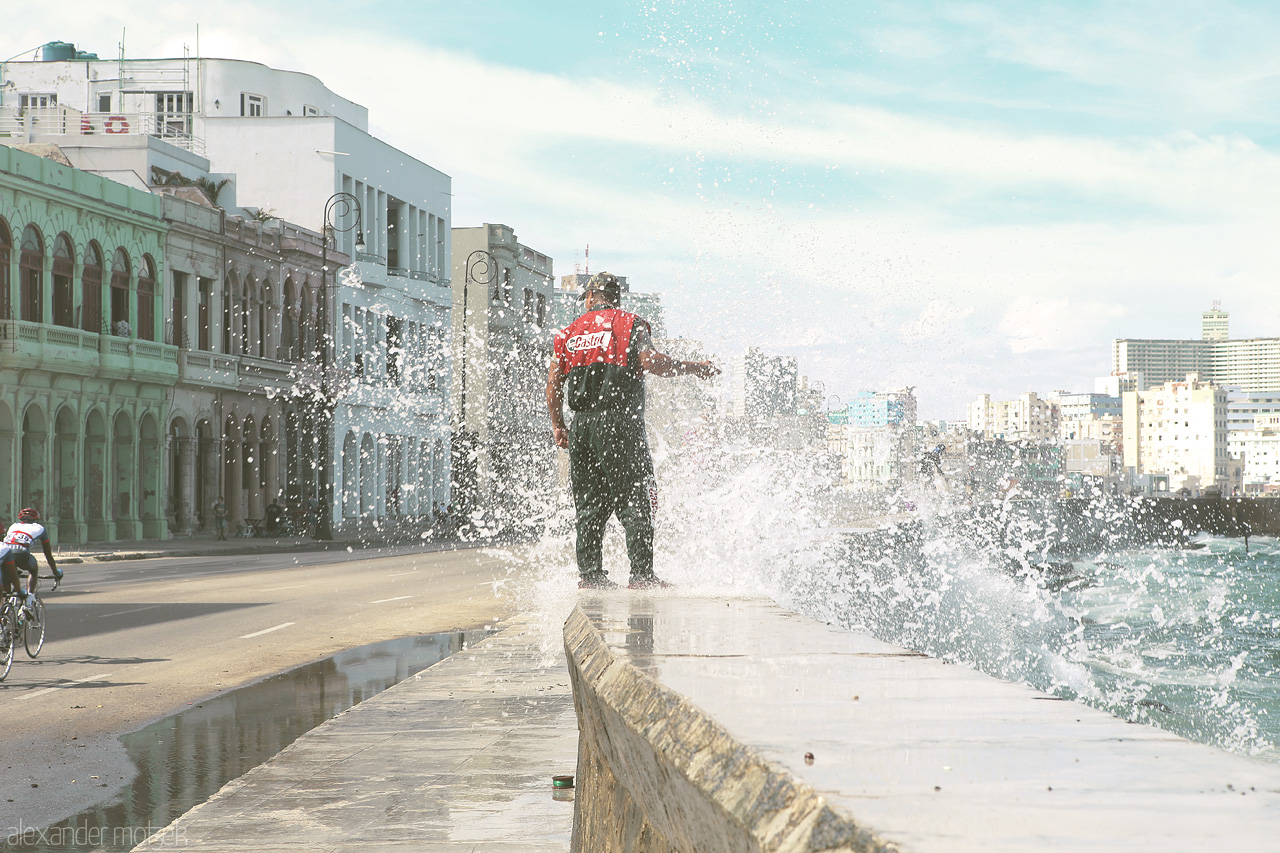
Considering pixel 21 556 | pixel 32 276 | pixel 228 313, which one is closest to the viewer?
pixel 21 556

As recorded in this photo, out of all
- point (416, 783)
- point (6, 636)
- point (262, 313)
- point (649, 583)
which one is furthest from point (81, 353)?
point (416, 783)

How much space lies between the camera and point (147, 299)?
4219 centimetres

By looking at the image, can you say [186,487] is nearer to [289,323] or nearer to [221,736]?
[289,323]

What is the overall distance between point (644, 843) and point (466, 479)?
65414 millimetres

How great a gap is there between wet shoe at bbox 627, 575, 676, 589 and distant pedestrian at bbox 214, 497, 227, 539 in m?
37.1

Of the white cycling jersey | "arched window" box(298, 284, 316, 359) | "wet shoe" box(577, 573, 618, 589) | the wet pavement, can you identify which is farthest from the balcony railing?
"wet shoe" box(577, 573, 618, 589)

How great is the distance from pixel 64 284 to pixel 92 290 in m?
1.25

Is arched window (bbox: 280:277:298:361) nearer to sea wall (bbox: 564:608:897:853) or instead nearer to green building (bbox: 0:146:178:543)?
green building (bbox: 0:146:178:543)

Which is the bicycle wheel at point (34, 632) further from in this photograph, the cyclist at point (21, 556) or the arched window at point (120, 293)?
the arched window at point (120, 293)

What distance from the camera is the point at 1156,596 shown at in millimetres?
47594

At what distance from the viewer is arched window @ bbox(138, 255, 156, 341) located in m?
41.8

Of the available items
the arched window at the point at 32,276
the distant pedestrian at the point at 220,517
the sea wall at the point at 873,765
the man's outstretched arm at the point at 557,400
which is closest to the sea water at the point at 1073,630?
the man's outstretched arm at the point at 557,400

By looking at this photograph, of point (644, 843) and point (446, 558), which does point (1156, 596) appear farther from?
point (644, 843)

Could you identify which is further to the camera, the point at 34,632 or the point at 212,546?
the point at 212,546
